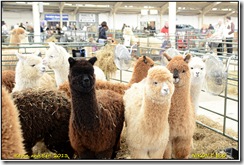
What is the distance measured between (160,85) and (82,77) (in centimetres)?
71

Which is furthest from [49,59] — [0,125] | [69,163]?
[0,125]

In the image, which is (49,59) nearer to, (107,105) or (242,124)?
(107,105)

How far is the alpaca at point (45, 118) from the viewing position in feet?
9.67

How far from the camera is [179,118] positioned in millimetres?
2961

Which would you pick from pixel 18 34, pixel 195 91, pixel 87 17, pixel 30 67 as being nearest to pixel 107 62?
pixel 30 67

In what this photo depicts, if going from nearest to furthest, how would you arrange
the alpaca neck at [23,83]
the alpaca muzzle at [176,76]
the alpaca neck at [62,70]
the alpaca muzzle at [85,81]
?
the alpaca muzzle at [85,81]
the alpaca muzzle at [176,76]
the alpaca neck at [23,83]
the alpaca neck at [62,70]

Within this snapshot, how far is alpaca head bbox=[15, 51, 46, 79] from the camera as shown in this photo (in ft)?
12.7

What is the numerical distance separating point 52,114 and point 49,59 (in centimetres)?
151

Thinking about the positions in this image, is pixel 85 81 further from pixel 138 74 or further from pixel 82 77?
pixel 138 74

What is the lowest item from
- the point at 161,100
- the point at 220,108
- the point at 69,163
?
the point at 220,108

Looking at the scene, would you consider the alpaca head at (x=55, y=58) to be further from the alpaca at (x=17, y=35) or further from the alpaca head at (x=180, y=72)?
the alpaca at (x=17, y=35)

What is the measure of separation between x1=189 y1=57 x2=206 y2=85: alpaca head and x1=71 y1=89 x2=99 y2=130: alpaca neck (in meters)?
1.48

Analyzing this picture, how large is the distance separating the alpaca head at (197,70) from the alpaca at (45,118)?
5.20 feet

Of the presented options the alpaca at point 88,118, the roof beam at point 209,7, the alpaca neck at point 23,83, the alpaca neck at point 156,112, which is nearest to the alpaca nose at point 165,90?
the alpaca neck at point 156,112
